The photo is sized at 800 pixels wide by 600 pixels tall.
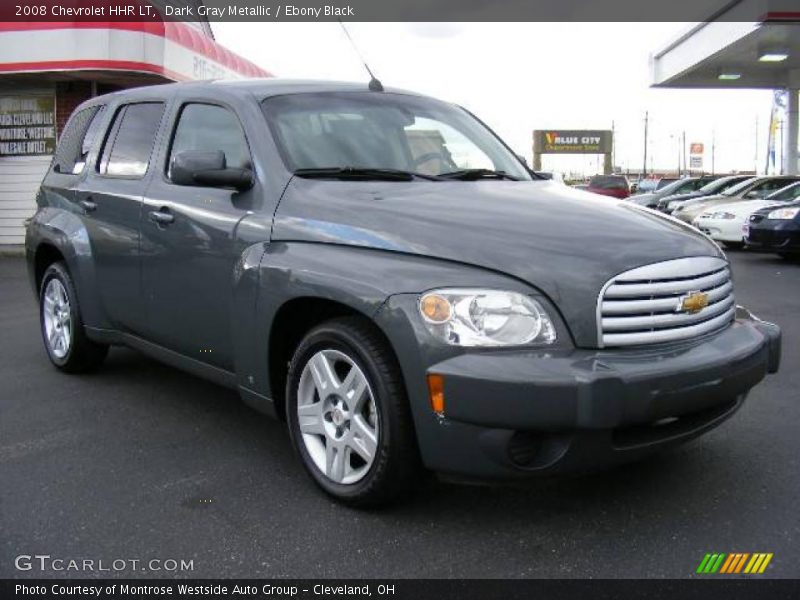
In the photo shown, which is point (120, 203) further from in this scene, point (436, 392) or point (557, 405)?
point (557, 405)

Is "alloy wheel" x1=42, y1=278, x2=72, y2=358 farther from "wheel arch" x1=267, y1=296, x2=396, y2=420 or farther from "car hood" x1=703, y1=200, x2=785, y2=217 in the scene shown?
"car hood" x1=703, y1=200, x2=785, y2=217

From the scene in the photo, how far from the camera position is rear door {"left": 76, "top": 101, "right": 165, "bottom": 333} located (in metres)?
4.43

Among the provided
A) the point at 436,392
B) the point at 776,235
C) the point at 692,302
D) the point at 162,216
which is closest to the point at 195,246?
the point at 162,216

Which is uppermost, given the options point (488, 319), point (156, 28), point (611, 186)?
point (156, 28)

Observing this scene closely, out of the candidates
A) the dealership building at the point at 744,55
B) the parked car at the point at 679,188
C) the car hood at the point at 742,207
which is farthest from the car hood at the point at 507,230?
the parked car at the point at 679,188

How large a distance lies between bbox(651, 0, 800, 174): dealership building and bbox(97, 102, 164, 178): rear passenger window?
1456cm

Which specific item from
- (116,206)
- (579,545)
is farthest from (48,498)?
(579,545)

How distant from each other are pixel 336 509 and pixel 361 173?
1524mm

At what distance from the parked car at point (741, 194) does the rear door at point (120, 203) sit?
13559 millimetres

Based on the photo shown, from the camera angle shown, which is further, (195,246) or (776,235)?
(776,235)

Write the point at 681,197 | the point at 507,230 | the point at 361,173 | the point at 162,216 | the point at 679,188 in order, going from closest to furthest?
the point at 507,230 → the point at 361,173 → the point at 162,216 → the point at 681,197 → the point at 679,188

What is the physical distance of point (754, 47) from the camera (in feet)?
62.3

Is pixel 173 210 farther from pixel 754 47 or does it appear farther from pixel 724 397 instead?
pixel 754 47
